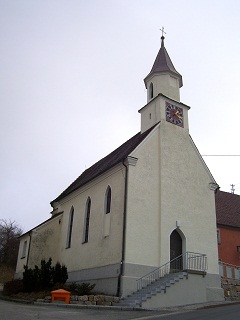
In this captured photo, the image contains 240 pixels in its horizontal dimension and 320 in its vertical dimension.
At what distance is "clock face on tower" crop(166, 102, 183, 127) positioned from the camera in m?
23.0

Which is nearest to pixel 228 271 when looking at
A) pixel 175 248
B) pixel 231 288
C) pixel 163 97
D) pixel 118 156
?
pixel 231 288

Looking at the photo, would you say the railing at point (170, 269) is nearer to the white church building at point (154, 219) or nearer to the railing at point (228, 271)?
the white church building at point (154, 219)

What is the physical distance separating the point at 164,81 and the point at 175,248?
11594mm

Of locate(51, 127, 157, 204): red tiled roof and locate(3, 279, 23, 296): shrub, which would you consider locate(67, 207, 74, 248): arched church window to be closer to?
locate(51, 127, 157, 204): red tiled roof

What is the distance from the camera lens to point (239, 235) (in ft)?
95.5

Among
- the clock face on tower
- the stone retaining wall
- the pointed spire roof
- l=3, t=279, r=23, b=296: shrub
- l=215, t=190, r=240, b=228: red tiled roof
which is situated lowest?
l=3, t=279, r=23, b=296: shrub

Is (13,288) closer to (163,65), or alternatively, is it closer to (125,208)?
(125,208)

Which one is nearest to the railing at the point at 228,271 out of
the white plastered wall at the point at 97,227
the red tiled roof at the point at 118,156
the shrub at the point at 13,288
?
the white plastered wall at the point at 97,227

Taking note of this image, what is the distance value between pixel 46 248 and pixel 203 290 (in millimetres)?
13301

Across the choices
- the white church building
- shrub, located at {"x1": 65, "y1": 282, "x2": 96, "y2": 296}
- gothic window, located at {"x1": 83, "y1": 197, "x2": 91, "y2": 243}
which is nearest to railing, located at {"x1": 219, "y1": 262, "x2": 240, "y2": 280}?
the white church building

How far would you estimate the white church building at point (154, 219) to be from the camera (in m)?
17.6

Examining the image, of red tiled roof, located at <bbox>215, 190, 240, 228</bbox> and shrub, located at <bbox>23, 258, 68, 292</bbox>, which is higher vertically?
red tiled roof, located at <bbox>215, 190, 240, 228</bbox>

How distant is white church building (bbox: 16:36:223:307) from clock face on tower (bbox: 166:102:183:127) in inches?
3.0

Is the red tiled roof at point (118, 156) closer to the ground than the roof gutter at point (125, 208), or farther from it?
farther from it
